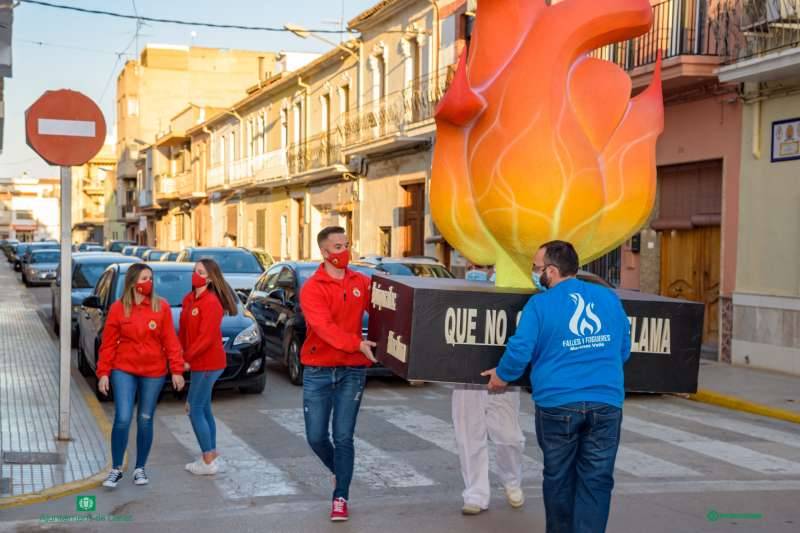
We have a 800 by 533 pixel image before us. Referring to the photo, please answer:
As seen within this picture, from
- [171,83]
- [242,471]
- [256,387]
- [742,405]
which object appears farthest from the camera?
[171,83]

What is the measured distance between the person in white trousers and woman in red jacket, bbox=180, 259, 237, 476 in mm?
2016

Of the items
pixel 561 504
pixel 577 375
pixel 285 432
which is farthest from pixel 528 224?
pixel 285 432

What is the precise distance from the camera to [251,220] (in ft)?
142

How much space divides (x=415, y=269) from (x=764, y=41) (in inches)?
248

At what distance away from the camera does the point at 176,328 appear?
10.4m

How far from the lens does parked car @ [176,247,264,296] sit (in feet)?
60.0

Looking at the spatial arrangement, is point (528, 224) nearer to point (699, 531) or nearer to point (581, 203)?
point (581, 203)

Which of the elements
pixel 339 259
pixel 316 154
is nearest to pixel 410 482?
pixel 339 259

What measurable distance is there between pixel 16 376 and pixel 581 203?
9246mm

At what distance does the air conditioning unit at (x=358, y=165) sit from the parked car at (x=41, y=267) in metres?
13.4

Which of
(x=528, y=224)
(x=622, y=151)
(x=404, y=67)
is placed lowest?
(x=528, y=224)

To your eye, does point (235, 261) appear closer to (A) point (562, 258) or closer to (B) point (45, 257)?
(A) point (562, 258)

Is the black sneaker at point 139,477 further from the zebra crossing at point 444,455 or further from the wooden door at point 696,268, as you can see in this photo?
the wooden door at point 696,268

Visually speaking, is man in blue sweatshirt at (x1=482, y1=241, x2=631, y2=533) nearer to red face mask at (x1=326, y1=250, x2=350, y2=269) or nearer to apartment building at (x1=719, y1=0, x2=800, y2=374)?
red face mask at (x1=326, y1=250, x2=350, y2=269)
